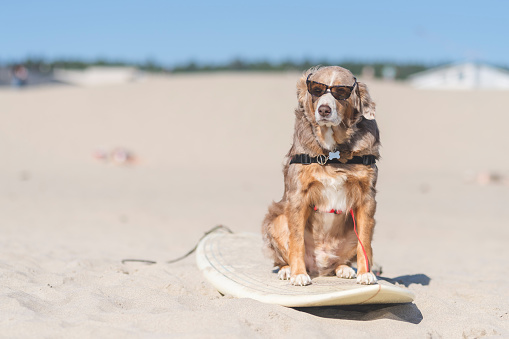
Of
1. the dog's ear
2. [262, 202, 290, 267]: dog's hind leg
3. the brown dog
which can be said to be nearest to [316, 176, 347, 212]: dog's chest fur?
the brown dog

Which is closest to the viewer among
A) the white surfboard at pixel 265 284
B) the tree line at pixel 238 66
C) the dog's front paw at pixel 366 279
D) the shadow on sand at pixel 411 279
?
the white surfboard at pixel 265 284

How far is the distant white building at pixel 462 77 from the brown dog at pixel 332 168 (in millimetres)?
51574

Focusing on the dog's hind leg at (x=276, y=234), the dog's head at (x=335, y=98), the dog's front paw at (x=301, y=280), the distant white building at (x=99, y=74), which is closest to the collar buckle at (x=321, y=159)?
the dog's head at (x=335, y=98)

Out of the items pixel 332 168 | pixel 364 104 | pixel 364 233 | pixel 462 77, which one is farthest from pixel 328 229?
pixel 462 77

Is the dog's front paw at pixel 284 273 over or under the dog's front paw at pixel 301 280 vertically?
under

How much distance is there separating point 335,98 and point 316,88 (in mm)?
155

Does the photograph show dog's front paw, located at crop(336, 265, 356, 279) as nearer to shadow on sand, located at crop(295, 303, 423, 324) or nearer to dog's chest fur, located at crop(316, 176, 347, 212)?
shadow on sand, located at crop(295, 303, 423, 324)

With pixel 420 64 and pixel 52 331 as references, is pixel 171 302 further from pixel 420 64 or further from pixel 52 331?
pixel 420 64

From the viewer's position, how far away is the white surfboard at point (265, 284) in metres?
3.49

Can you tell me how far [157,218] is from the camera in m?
9.67

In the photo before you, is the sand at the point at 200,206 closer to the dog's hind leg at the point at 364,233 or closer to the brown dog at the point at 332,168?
the dog's hind leg at the point at 364,233

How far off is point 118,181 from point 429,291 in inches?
416

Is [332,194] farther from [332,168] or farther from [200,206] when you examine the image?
[200,206]

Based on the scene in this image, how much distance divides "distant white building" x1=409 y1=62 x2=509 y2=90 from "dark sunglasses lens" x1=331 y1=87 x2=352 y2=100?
2036 inches
